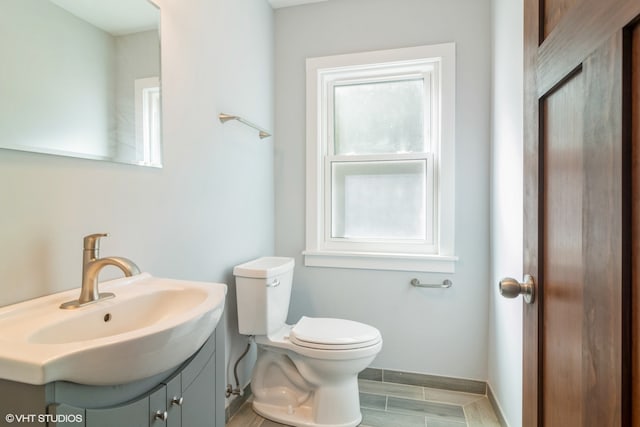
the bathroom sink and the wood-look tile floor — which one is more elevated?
the bathroom sink

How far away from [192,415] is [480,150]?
1.88 meters

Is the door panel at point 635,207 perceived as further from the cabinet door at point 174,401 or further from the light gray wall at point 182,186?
the light gray wall at point 182,186

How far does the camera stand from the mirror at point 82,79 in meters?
0.84

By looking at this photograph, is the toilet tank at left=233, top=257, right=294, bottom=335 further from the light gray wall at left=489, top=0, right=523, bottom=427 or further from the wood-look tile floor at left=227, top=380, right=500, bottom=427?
the light gray wall at left=489, top=0, right=523, bottom=427

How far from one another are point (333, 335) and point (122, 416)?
108 cm

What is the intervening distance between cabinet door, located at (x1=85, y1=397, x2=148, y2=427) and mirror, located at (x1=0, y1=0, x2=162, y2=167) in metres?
0.65

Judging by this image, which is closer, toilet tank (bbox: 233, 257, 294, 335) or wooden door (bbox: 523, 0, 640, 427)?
wooden door (bbox: 523, 0, 640, 427)

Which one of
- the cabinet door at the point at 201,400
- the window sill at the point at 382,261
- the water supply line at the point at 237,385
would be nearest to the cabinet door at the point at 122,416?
the cabinet door at the point at 201,400

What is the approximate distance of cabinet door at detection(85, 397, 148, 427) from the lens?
2.10 ft

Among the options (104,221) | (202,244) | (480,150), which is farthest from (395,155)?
(104,221)

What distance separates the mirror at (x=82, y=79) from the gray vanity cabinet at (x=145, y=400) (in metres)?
0.59

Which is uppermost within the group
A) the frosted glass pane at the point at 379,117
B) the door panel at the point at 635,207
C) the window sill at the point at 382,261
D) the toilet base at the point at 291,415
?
the frosted glass pane at the point at 379,117

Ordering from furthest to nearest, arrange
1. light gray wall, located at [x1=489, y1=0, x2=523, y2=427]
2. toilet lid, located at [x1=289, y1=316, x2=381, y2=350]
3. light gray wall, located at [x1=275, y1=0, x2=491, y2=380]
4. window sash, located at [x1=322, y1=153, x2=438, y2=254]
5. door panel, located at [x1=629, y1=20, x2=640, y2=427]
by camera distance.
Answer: window sash, located at [x1=322, y1=153, x2=438, y2=254] → light gray wall, located at [x1=275, y1=0, x2=491, y2=380] → toilet lid, located at [x1=289, y1=316, x2=381, y2=350] → light gray wall, located at [x1=489, y1=0, x2=523, y2=427] → door panel, located at [x1=629, y1=20, x2=640, y2=427]

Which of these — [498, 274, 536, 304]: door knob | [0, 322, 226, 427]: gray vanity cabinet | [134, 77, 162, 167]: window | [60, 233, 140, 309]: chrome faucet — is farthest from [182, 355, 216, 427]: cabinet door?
[498, 274, 536, 304]: door knob
